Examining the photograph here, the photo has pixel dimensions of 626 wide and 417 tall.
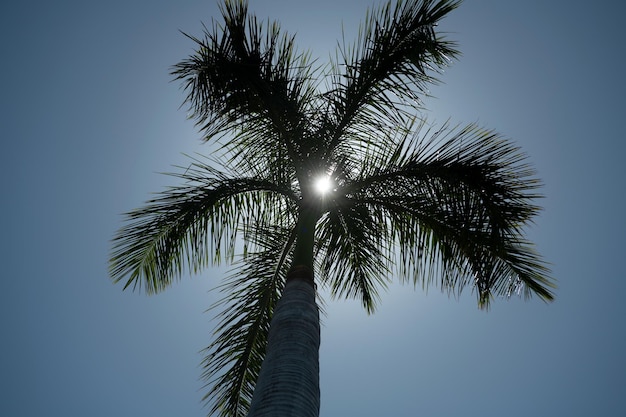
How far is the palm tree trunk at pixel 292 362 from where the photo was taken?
11.4 ft

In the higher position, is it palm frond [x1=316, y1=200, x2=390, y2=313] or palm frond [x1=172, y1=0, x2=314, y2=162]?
palm frond [x1=172, y1=0, x2=314, y2=162]

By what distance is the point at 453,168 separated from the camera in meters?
5.60

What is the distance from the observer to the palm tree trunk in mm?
3488

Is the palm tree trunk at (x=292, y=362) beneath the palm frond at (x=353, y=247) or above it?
beneath

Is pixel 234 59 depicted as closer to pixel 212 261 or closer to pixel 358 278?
pixel 212 261

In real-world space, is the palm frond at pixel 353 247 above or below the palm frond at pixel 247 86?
below

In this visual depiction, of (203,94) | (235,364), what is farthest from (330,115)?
(235,364)

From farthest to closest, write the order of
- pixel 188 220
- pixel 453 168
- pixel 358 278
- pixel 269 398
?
pixel 358 278 → pixel 188 220 → pixel 453 168 → pixel 269 398

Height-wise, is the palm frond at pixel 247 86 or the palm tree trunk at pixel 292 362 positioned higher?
the palm frond at pixel 247 86

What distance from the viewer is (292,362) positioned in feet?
12.6

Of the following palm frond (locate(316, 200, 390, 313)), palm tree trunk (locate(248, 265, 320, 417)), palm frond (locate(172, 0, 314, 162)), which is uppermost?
palm frond (locate(172, 0, 314, 162))

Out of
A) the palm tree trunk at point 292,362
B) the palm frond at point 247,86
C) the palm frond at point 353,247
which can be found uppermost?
the palm frond at point 247,86

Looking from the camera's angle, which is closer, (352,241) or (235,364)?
(235,364)

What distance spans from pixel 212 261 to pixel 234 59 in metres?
3.36
